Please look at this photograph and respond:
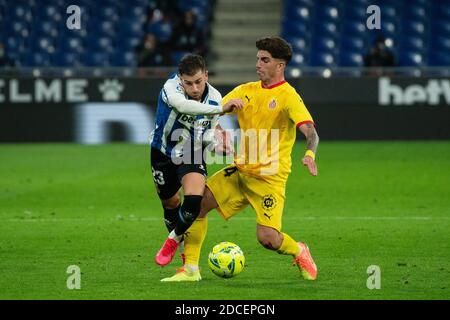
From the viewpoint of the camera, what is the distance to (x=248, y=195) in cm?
866

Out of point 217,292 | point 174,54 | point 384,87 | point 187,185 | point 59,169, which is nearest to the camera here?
point 217,292

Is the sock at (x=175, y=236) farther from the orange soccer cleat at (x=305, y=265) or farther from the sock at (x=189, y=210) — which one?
the orange soccer cleat at (x=305, y=265)

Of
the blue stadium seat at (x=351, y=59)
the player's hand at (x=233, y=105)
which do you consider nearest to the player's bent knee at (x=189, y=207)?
the player's hand at (x=233, y=105)

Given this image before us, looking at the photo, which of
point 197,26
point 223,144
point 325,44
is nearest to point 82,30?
point 197,26

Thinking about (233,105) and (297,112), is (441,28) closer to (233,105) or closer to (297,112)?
(297,112)

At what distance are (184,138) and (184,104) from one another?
1.58 feet

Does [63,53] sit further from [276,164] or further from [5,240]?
[276,164]

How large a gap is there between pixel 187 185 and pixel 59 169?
9737 mm

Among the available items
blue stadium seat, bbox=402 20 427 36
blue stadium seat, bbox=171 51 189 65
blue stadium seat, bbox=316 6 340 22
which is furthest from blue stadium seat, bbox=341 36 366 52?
blue stadium seat, bbox=171 51 189 65

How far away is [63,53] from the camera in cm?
2520

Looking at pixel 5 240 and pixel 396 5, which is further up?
pixel 396 5

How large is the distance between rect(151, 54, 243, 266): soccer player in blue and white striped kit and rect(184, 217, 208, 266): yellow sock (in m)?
0.04

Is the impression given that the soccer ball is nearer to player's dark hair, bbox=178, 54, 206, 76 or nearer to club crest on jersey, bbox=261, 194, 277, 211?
club crest on jersey, bbox=261, 194, 277, 211

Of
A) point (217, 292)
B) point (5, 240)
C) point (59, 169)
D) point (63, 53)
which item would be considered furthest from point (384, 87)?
point (217, 292)
